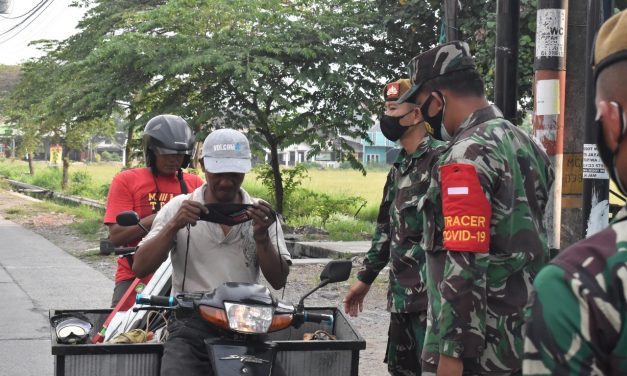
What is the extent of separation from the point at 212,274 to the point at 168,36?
14.0 m

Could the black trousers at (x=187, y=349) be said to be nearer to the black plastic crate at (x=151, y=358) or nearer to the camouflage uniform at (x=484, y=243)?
the black plastic crate at (x=151, y=358)

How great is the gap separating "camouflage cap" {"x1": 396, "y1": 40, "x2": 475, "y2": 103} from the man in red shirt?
2.07 meters

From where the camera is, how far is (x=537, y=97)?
22.4ft

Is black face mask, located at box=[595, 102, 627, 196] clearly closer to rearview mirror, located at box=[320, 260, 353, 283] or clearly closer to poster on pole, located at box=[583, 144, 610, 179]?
rearview mirror, located at box=[320, 260, 353, 283]

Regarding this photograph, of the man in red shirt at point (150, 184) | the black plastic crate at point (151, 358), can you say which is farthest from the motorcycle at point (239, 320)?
the man in red shirt at point (150, 184)

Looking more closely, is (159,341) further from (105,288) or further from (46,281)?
(46,281)

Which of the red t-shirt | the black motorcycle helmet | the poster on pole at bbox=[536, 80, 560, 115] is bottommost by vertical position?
the red t-shirt

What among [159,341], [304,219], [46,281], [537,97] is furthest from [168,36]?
[159,341]

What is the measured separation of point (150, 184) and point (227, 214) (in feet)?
4.86

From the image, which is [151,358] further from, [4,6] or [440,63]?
[4,6]

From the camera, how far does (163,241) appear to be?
4.04m

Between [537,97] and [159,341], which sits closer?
[159,341]

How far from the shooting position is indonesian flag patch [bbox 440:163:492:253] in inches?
117

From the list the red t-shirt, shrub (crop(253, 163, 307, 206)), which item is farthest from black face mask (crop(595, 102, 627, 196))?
shrub (crop(253, 163, 307, 206))
